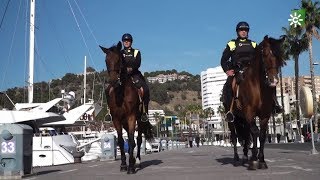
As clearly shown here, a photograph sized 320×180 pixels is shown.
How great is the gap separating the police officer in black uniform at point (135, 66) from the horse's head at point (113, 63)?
0.79 m

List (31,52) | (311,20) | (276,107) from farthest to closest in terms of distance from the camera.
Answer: (311,20) < (31,52) < (276,107)

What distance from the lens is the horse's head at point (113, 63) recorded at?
414 inches

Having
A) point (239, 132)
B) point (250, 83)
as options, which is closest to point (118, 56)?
point (250, 83)

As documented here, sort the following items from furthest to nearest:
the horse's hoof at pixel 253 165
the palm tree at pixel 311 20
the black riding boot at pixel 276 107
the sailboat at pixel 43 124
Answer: the palm tree at pixel 311 20 → the sailboat at pixel 43 124 → the black riding boot at pixel 276 107 → the horse's hoof at pixel 253 165

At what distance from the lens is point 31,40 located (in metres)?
40.5

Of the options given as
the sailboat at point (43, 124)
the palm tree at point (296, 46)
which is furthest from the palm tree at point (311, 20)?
the sailboat at point (43, 124)

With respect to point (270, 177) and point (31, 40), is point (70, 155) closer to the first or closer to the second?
point (31, 40)

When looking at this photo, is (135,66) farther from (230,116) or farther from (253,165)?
(253,165)

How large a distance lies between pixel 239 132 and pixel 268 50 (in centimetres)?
354

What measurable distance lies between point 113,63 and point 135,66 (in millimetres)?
1807

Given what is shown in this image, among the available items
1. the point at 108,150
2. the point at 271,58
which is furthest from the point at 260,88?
the point at 108,150

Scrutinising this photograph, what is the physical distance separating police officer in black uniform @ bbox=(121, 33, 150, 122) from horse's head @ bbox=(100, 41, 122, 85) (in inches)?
31.0

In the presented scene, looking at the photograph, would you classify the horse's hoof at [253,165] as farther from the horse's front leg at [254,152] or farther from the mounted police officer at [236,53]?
the mounted police officer at [236,53]

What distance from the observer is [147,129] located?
13734mm
